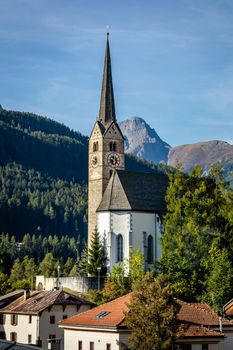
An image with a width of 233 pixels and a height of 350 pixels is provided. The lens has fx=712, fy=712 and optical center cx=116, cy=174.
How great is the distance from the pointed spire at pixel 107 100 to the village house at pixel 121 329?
5383 cm

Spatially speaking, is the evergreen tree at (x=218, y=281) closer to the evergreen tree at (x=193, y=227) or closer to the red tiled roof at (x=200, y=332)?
the evergreen tree at (x=193, y=227)

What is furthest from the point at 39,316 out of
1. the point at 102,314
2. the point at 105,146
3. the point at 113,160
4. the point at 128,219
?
the point at 105,146

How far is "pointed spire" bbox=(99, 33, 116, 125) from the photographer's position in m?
106

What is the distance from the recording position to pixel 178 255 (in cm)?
7644

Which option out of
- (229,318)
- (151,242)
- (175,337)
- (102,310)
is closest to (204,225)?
(151,242)

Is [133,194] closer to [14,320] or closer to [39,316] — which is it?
[14,320]

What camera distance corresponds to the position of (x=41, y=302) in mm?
67125

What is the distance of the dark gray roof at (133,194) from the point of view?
9238cm

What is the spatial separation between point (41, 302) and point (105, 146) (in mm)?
40642

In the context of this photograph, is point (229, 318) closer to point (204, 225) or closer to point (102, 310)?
point (102, 310)

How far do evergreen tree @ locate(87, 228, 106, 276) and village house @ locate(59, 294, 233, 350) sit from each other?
35250 millimetres

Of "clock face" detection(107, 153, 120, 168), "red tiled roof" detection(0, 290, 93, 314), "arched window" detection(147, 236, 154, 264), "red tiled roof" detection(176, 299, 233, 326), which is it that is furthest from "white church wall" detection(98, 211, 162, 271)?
"red tiled roof" detection(176, 299, 233, 326)

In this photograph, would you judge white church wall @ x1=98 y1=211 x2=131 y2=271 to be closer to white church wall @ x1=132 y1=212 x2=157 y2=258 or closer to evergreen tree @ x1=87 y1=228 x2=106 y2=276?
evergreen tree @ x1=87 y1=228 x2=106 y2=276

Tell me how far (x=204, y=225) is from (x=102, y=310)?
94.5 ft
